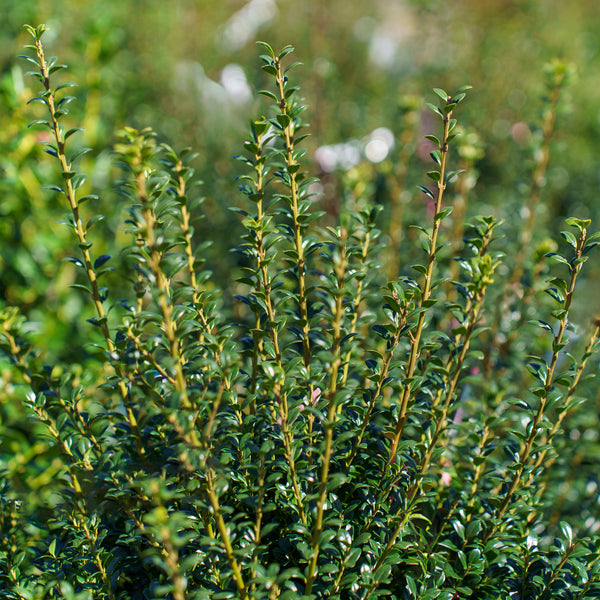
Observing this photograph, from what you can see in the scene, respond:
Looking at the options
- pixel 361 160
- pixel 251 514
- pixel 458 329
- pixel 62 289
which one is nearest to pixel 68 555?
pixel 251 514

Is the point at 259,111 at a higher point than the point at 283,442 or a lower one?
higher

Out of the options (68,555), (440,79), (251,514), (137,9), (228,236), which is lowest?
(68,555)

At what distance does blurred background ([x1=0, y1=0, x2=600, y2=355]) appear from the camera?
99.7 inches

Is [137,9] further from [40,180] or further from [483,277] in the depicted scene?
[483,277]

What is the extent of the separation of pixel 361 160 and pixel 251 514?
7.84 feet

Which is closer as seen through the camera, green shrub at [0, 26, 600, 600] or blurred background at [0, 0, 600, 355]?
green shrub at [0, 26, 600, 600]

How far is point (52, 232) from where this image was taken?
8.44 ft

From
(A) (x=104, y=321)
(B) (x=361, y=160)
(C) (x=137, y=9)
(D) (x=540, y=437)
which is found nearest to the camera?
(A) (x=104, y=321)

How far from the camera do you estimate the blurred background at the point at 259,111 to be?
2533 mm

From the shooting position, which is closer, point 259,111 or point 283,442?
point 283,442

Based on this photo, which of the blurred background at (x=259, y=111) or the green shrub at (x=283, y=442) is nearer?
the green shrub at (x=283, y=442)

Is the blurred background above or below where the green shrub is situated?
above

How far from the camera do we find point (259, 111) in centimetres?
279

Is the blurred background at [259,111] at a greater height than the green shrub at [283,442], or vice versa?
the blurred background at [259,111]
